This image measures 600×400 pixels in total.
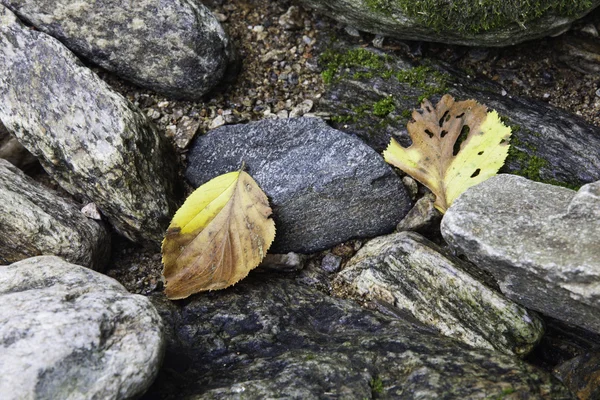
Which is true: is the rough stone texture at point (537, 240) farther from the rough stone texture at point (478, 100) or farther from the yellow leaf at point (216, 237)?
the yellow leaf at point (216, 237)

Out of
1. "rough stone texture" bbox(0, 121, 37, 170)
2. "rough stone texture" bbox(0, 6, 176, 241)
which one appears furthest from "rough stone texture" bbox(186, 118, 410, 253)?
"rough stone texture" bbox(0, 121, 37, 170)

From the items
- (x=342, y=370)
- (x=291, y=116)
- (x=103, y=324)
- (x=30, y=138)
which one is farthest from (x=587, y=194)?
(x=30, y=138)

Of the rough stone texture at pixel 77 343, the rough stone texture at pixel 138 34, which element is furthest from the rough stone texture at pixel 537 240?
the rough stone texture at pixel 138 34

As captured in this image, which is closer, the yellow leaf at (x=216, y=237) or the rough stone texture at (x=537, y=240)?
the rough stone texture at (x=537, y=240)

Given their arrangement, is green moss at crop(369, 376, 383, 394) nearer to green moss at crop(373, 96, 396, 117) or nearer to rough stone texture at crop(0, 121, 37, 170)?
green moss at crop(373, 96, 396, 117)

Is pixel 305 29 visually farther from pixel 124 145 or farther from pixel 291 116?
pixel 124 145

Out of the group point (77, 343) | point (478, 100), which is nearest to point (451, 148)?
point (478, 100)

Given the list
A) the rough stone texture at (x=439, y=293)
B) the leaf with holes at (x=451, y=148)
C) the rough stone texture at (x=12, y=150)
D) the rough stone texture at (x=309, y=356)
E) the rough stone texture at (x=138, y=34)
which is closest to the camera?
the rough stone texture at (x=309, y=356)

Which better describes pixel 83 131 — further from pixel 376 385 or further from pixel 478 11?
pixel 478 11
